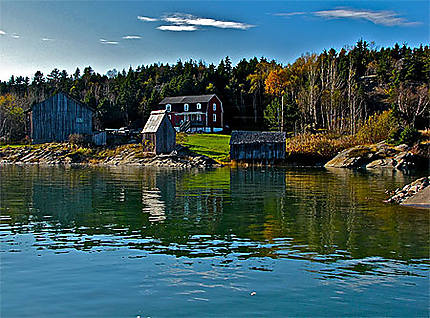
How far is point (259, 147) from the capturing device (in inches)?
2319

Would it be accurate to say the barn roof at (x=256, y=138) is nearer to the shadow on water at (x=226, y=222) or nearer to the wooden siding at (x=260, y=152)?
the wooden siding at (x=260, y=152)

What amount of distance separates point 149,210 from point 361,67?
320 ft

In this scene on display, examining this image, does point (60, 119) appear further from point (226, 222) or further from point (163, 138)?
point (226, 222)

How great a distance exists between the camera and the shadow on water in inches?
541

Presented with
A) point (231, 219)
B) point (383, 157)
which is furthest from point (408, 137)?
point (231, 219)

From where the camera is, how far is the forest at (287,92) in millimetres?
75375

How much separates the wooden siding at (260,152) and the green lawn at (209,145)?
6.99 ft

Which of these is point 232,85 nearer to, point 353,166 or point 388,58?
point 388,58

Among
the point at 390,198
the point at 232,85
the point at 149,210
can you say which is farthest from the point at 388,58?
the point at 149,210

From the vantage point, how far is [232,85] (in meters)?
102

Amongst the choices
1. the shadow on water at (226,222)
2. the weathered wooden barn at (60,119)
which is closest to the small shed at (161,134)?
the weathered wooden barn at (60,119)

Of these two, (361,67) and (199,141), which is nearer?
(199,141)

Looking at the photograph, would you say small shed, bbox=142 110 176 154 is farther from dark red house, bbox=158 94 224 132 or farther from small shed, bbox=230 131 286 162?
dark red house, bbox=158 94 224 132

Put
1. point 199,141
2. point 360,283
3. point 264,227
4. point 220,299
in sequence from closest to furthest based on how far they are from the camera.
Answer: point 220,299 → point 360,283 → point 264,227 → point 199,141
